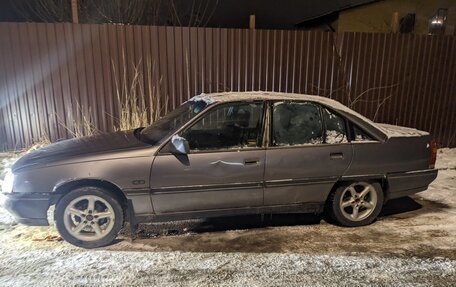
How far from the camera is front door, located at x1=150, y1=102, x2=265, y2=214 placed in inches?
147

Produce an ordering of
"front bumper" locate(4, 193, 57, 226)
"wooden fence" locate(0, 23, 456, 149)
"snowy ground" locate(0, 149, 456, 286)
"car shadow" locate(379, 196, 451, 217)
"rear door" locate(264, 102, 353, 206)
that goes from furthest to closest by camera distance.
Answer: "wooden fence" locate(0, 23, 456, 149)
"car shadow" locate(379, 196, 451, 217)
"rear door" locate(264, 102, 353, 206)
"front bumper" locate(4, 193, 57, 226)
"snowy ground" locate(0, 149, 456, 286)

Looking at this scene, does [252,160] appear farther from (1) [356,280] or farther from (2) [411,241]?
(2) [411,241]

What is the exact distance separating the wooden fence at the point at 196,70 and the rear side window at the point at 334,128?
3.69 metres

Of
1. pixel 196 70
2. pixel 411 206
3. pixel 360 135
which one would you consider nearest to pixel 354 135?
pixel 360 135

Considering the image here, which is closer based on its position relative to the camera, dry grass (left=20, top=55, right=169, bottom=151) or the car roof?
the car roof

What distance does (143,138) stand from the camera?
408 cm

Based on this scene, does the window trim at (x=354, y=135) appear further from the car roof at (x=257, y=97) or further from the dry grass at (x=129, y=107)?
the dry grass at (x=129, y=107)

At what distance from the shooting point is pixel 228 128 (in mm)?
4016

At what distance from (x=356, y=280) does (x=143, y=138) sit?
103 inches

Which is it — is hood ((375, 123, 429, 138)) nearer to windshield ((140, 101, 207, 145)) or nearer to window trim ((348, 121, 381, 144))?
window trim ((348, 121, 381, 144))

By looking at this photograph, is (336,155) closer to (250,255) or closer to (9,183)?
(250,255)

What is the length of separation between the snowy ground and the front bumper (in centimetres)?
→ 33

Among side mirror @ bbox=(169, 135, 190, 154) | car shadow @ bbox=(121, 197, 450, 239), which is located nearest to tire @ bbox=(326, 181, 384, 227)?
car shadow @ bbox=(121, 197, 450, 239)

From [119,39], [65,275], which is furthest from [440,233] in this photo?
[119,39]
